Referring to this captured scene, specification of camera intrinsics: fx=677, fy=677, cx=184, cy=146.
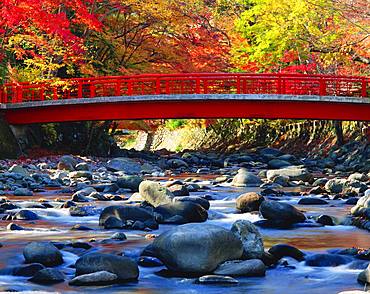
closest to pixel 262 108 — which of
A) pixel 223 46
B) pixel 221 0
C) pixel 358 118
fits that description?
pixel 358 118

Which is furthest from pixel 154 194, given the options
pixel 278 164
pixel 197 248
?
Result: pixel 278 164

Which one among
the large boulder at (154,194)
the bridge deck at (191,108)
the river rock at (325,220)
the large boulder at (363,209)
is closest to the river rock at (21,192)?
the large boulder at (154,194)

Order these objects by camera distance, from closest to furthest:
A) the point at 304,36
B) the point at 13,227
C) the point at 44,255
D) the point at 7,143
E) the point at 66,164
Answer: the point at 44,255 < the point at 13,227 < the point at 66,164 < the point at 7,143 < the point at 304,36

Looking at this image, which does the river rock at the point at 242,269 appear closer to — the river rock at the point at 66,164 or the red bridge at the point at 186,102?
the river rock at the point at 66,164

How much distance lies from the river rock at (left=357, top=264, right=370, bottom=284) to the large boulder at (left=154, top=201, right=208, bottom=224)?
4.38 meters

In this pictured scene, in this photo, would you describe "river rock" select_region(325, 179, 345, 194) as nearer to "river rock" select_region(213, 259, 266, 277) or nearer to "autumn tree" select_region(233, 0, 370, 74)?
"autumn tree" select_region(233, 0, 370, 74)

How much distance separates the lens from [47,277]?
7.38m

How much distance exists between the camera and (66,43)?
29.1m

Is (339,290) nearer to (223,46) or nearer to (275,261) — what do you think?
(275,261)

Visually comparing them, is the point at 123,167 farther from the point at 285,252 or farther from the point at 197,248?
the point at 197,248

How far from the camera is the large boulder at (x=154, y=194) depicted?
13.1 metres

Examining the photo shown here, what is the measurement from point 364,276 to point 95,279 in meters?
2.89

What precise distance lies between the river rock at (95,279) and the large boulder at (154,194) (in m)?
5.68

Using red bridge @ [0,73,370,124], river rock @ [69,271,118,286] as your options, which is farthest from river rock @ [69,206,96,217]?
red bridge @ [0,73,370,124]
